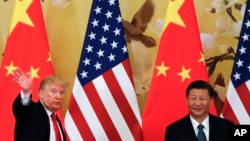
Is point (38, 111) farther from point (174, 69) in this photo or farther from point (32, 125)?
point (174, 69)

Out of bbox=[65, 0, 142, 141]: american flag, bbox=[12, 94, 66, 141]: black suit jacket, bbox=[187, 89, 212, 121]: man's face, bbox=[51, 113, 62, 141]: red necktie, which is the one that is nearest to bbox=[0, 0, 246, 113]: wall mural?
bbox=[65, 0, 142, 141]: american flag

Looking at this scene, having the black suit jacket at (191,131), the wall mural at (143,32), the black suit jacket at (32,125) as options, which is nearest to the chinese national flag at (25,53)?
the wall mural at (143,32)

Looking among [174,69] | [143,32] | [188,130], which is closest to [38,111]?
[188,130]

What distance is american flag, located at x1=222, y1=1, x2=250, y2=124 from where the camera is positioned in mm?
4277

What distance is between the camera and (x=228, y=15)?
4.68 metres

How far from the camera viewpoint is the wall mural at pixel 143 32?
4684 mm

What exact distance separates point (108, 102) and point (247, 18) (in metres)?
1.22

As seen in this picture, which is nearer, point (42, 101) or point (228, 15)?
point (42, 101)

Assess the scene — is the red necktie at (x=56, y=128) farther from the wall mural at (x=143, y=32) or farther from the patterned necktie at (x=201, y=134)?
the wall mural at (x=143, y=32)

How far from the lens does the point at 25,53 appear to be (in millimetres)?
4359

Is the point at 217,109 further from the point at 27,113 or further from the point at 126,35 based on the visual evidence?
the point at 27,113

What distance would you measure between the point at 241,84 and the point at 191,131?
77 cm

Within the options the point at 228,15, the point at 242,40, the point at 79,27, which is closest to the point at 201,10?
the point at 228,15

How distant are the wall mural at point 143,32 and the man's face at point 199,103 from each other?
0.85m
